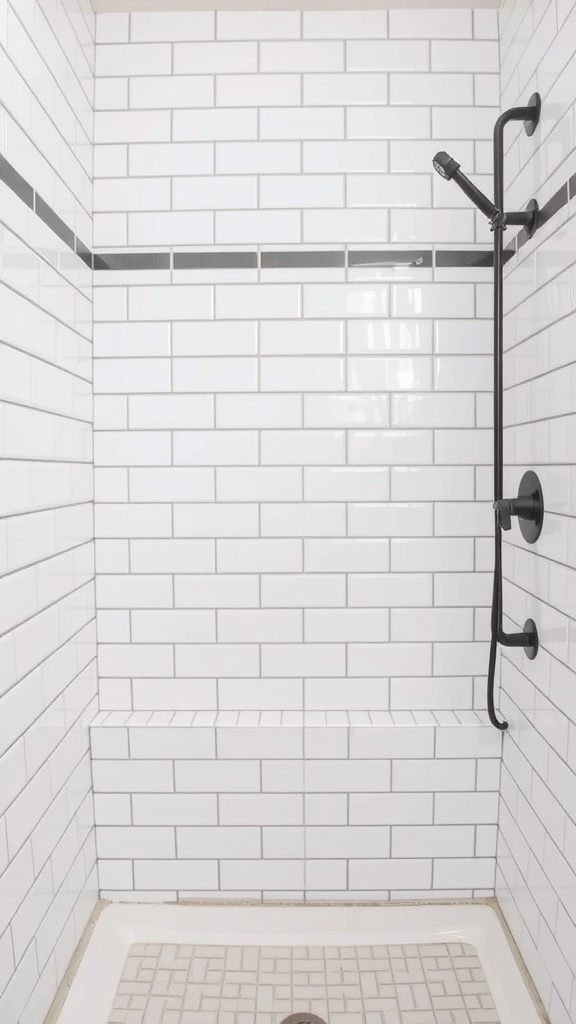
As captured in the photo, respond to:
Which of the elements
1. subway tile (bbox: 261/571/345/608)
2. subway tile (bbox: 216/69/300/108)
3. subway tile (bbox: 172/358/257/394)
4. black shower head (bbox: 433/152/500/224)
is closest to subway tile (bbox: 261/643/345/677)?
subway tile (bbox: 261/571/345/608)

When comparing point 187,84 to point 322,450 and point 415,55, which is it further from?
point 322,450

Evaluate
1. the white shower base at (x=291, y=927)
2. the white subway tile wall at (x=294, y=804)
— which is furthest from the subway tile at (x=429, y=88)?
the white shower base at (x=291, y=927)

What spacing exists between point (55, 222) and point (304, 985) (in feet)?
5.78

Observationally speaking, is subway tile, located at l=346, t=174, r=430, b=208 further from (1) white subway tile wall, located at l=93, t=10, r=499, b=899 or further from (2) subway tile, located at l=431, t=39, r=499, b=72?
(2) subway tile, located at l=431, t=39, r=499, b=72

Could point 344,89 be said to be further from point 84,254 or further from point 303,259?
point 84,254

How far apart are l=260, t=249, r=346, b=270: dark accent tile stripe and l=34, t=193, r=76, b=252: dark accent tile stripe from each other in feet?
1.51

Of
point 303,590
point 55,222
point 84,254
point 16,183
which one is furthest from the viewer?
point 303,590

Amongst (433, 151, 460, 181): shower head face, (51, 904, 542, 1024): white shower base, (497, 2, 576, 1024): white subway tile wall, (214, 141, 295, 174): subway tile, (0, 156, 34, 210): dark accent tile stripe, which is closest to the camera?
(0, 156, 34, 210): dark accent tile stripe

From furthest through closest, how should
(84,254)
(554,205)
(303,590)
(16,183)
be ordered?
(303,590), (84,254), (554,205), (16,183)

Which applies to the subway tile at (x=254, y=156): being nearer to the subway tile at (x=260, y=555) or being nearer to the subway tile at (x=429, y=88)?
the subway tile at (x=429, y=88)

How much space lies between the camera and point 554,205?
51.5 inches

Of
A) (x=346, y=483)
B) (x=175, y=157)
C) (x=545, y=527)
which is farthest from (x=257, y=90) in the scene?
(x=545, y=527)

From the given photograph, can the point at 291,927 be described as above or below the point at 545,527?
below

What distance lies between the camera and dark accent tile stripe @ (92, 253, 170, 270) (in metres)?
1.68
